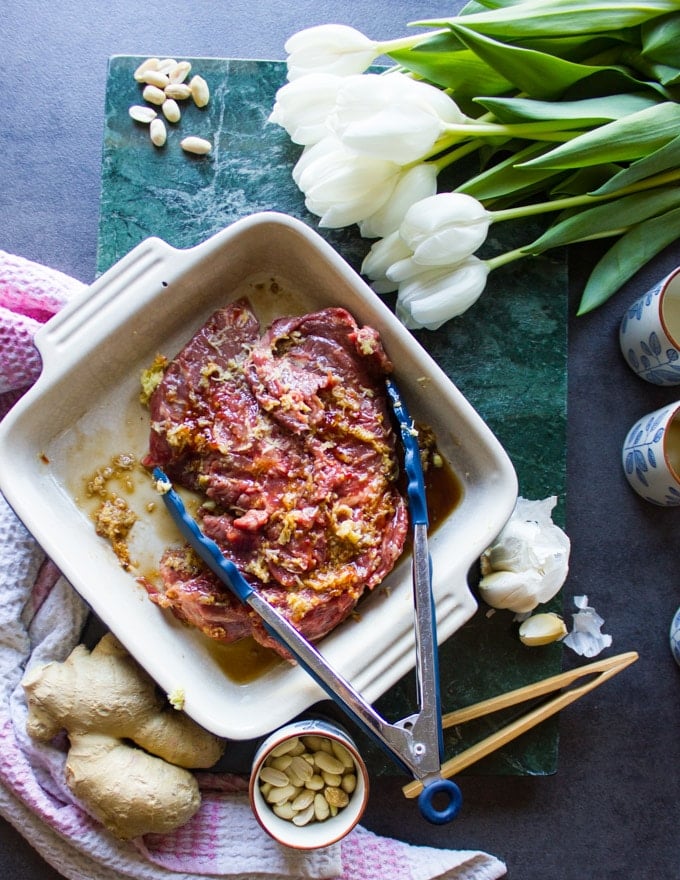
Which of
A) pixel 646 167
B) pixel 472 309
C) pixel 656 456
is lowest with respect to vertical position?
pixel 656 456

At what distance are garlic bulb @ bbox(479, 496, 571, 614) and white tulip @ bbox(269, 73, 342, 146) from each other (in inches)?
41.0

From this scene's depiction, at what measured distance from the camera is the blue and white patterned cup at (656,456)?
1.90 m

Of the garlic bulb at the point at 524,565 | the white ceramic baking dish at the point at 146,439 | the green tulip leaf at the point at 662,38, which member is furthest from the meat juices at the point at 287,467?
the green tulip leaf at the point at 662,38

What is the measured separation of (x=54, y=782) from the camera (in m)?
1.86

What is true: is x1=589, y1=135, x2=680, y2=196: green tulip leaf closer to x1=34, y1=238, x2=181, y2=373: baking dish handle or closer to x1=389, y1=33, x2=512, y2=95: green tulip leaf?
x1=389, y1=33, x2=512, y2=95: green tulip leaf

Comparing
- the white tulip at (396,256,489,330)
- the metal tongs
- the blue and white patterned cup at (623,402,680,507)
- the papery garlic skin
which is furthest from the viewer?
the papery garlic skin

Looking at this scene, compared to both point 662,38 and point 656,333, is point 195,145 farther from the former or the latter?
point 656,333

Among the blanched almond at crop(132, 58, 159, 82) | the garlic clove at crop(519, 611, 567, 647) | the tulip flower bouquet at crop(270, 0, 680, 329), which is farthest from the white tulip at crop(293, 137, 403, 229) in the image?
the garlic clove at crop(519, 611, 567, 647)

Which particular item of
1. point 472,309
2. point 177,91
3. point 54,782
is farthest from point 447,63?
point 54,782

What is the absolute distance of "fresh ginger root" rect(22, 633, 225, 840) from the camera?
1.72 meters

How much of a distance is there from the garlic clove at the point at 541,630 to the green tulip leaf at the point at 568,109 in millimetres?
1188

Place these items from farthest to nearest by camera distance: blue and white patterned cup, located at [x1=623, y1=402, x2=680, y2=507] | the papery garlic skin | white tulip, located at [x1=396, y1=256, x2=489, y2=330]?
1. the papery garlic skin
2. blue and white patterned cup, located at [x1=623, y1=402, x2=680, y2=507]
3. white tulip, located at [x1=396, y1=256, x2=489, y2=330]

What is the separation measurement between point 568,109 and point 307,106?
0.60 metres

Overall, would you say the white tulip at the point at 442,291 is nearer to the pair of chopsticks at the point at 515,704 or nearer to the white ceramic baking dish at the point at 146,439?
the white ceramic baking dish at the point at 146,439
